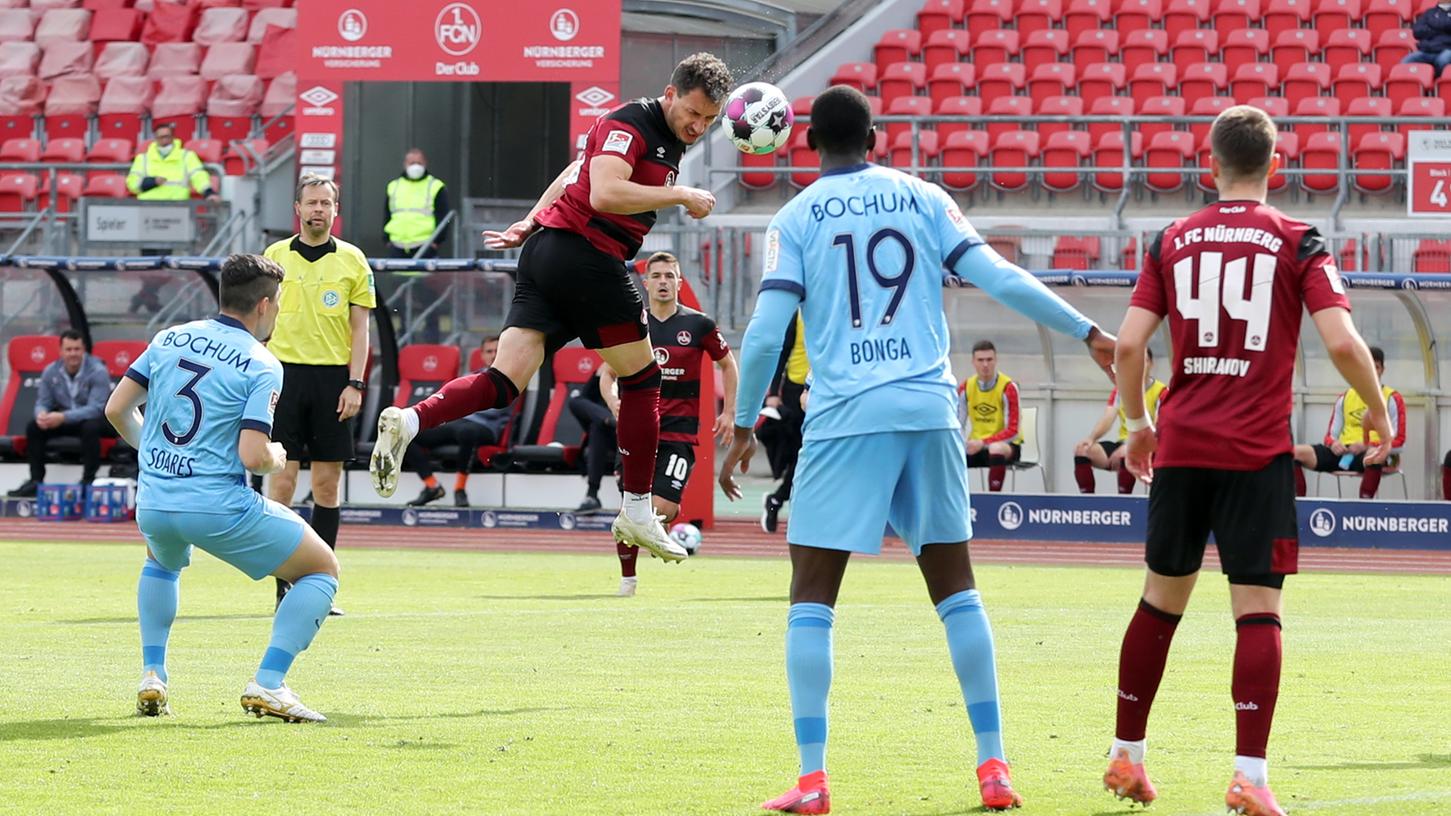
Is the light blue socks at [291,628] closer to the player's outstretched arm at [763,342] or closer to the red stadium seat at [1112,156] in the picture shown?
the player's outstretched arm at [763,342]

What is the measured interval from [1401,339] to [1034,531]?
3.79m

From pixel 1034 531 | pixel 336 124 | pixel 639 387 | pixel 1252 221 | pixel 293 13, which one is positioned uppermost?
pixel 293 13

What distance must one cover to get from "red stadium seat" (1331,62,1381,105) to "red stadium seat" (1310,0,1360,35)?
4.15 ft

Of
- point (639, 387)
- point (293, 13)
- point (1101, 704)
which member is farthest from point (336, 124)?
point (1101, 704)

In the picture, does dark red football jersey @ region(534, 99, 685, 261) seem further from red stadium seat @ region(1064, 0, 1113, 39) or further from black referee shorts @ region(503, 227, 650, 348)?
red stadium seat @ region(1064, 0, 1113, 39)

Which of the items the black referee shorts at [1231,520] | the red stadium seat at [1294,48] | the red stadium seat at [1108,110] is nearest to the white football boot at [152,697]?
the black referee shorts at [1231,520]

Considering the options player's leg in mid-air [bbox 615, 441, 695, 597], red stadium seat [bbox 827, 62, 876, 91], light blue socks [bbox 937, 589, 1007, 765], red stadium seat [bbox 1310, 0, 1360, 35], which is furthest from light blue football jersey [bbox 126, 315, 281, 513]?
red stadium seat [bbox 1310, 0, 1360, 35]

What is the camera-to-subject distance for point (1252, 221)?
555 centimetres

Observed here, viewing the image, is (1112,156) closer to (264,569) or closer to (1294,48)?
(1294,48)

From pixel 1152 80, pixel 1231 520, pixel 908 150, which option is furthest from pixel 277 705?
pixel 1152 80

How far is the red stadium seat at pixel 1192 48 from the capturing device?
25.9 metres

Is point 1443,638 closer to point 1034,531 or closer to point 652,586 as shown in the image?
point 652,586

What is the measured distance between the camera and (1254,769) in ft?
17.5

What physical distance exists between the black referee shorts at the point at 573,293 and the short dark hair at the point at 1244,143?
11.2 feet
